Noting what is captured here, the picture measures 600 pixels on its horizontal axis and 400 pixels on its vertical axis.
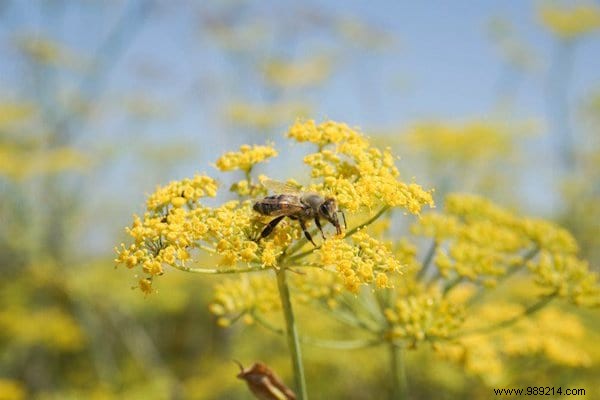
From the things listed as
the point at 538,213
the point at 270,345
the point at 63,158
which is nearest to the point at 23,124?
the point at 63,158

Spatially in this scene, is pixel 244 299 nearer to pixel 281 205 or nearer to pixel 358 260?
pixel 281 205

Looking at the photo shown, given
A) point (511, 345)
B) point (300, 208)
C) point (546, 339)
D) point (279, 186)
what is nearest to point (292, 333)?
point (300, 208)

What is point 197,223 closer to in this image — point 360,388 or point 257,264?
point 257,264

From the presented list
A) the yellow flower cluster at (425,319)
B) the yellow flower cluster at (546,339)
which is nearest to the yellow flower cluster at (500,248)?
the yellow flower cluster at (425,319)

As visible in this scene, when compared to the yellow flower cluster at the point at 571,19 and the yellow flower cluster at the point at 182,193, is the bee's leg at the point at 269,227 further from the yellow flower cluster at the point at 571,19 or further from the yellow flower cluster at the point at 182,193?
the yellow flower cluster at the point at 571,19

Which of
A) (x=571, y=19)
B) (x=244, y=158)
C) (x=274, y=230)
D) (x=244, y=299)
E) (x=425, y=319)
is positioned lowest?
(x=425, y=319)

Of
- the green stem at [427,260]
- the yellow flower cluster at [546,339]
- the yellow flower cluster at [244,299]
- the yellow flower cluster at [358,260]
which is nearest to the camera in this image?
the yellow flower cluster at [358,260]

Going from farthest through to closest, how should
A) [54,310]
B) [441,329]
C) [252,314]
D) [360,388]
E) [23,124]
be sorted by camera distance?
1. [23,124]
2. [54,310]
3. [360,388]
4. [252,314]
5. [441,329]
